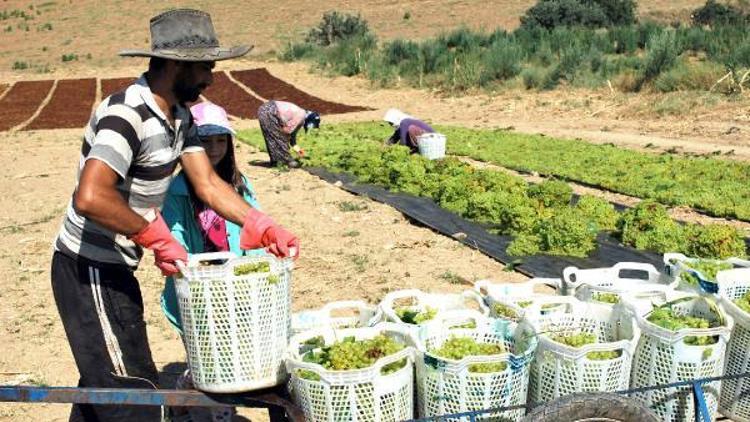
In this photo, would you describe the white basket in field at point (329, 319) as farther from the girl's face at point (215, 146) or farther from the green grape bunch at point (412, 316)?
the girl's face at point (215, 146)

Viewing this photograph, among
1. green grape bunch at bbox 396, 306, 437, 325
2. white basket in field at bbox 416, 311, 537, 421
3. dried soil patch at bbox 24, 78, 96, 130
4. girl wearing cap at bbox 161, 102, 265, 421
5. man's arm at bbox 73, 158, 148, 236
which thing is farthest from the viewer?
dried soil patch at bbox 24, 78, 96, 130

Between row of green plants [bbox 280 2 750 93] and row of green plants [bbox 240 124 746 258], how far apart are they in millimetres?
9008

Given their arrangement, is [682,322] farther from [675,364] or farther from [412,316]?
[412,316]

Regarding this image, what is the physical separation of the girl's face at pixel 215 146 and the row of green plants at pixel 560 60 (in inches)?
569

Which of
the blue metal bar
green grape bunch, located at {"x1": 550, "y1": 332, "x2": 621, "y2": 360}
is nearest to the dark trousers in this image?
green grape bunch, located at {"x1": 550, "y1": 332, "x2": 621, "y2": 360}

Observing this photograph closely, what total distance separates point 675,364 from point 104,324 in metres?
2.33

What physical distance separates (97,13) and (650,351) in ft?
178

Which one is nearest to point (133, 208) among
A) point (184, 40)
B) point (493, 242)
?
point (184, 40)

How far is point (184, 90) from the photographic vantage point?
10.4ft

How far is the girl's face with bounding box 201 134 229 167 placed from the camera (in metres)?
4.34

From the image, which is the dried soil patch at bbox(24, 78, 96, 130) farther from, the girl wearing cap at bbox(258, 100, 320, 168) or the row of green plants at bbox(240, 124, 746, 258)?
the row of green plants at bbox(240, 124, 746, 258)

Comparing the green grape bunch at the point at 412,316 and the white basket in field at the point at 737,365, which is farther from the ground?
the green grape bunch at the point at 412,316

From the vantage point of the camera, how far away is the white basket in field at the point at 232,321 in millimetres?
2887

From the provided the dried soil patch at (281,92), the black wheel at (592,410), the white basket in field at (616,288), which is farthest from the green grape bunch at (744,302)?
the dried soil patch at (281,92)
